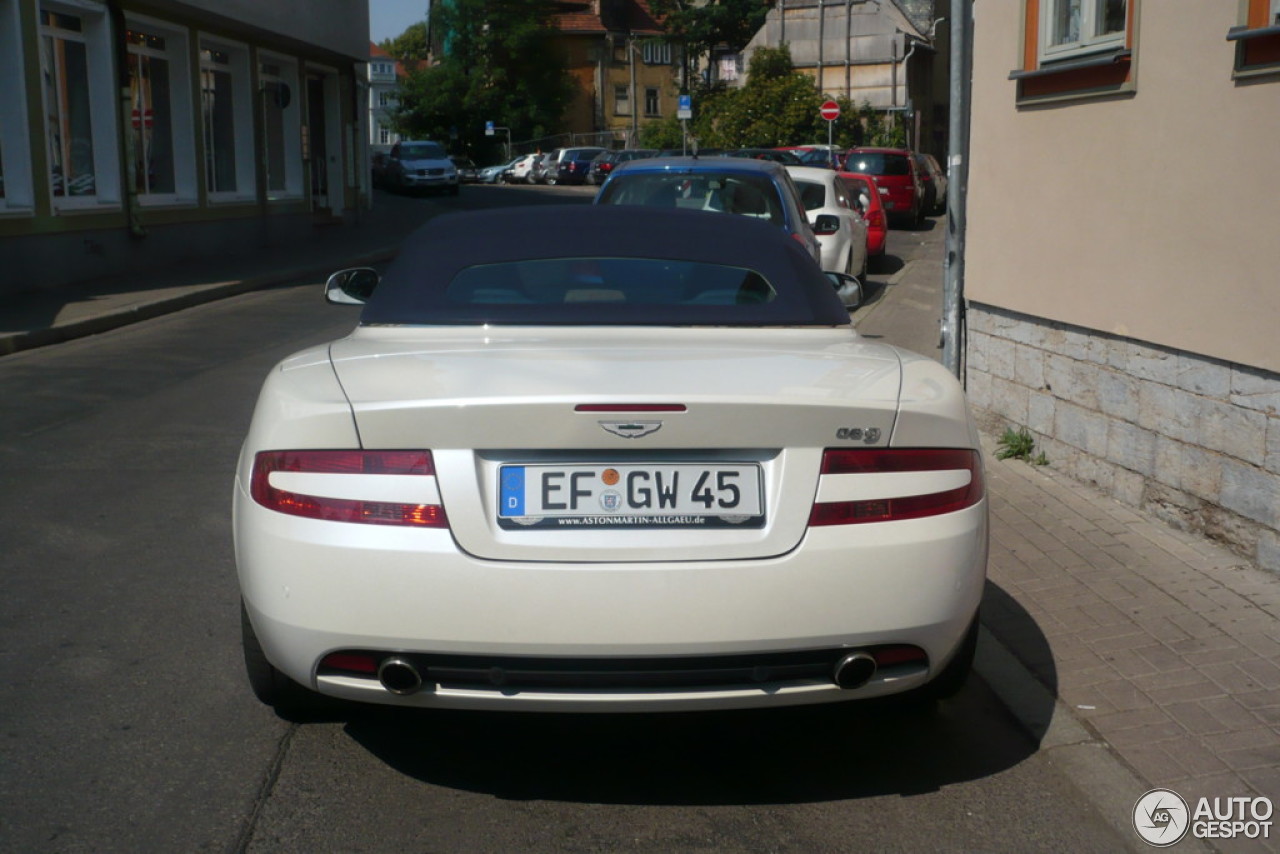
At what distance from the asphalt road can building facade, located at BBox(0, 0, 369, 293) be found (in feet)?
42.0

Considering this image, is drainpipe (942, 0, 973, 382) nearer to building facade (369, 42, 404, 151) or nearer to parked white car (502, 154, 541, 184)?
parked white car (502, 154, 541, 184)

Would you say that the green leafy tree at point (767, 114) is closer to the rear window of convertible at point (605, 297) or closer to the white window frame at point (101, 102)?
the white window frame at point (101, 102)

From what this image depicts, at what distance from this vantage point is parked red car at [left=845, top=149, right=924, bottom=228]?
3162cm

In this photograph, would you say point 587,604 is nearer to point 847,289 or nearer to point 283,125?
point 847,289

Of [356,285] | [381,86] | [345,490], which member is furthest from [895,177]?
[381,86]

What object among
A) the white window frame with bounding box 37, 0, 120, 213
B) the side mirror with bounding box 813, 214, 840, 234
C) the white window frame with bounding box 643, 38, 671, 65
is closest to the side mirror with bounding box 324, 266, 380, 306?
the side mirror with bounding box 813, 214, 840, 234

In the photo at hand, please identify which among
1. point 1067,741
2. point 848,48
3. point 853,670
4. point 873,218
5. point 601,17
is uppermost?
point 601,17

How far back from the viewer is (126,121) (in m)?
20.1

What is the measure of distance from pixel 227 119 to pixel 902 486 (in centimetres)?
2346

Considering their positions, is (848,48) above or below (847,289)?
above

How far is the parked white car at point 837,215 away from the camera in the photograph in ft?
55.5

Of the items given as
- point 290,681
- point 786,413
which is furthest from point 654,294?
point 290,681

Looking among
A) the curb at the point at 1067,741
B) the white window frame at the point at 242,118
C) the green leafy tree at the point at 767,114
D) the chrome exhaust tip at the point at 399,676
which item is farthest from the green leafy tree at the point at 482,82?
the chrome exhaust tip at the point at 399,676

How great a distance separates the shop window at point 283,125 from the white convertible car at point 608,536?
80.9ft
